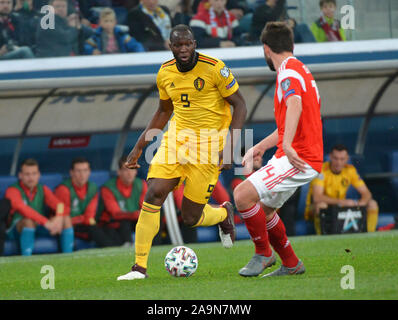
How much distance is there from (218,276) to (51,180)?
5601mm

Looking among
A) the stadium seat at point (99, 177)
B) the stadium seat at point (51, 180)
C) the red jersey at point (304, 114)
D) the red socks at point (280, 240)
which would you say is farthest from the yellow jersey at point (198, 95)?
the stadium seat at point (99, 177)

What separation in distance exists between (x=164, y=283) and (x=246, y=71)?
207 inches

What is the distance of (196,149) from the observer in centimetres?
698

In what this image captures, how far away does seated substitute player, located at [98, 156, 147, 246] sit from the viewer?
36.5ft

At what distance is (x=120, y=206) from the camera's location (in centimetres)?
1121

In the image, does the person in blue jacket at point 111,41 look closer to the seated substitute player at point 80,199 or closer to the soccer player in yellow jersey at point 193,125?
the seated substitute player at point 80,199

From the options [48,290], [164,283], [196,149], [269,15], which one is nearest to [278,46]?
[196,149]

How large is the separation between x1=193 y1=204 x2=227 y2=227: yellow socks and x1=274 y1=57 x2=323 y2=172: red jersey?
1603 millimetres

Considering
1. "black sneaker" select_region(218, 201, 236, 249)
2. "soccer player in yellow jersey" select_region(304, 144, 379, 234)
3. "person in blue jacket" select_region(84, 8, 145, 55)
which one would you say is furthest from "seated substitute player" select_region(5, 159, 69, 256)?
"black sneaker" select_region(218, 201, 236, 249)

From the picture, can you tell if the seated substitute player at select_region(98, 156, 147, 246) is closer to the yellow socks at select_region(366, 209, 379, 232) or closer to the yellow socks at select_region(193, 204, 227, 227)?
the yellow socks at select_region(366, 209, 379, 232)

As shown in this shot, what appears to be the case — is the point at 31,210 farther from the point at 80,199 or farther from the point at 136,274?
the point at 136,274

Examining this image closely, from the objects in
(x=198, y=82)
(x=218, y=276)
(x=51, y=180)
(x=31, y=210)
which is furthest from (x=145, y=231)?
(x=51, y=180)

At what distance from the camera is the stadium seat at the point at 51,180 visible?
38.2ft
